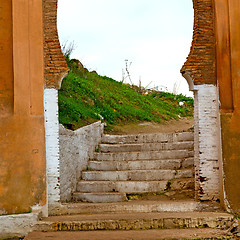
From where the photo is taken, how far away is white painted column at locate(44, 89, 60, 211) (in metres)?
6.93

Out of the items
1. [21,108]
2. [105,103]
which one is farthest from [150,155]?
[105,103]

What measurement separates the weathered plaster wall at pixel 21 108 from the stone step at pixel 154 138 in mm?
4139

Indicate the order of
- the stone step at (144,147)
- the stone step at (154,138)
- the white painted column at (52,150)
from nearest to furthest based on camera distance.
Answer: the white painted column at (52,150), the stone step at (144,147), the stone step at (154,138)

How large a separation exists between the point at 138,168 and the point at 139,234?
11.0ft

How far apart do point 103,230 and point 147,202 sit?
1.68 metres

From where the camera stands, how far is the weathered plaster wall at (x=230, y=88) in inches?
268

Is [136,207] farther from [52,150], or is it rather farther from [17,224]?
[17,224]

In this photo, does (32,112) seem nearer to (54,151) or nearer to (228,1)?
(54,151)

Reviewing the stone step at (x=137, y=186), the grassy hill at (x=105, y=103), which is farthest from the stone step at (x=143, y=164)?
the grassy hill at (x=105, y=103)

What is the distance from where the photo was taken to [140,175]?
28.4 ft

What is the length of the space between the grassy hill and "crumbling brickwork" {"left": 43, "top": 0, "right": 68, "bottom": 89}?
2501 mm

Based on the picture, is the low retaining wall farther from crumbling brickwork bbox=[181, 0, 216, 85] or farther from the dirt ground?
the dirt ground

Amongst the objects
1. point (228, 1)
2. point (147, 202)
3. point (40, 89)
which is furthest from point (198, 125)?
point (40, 89)

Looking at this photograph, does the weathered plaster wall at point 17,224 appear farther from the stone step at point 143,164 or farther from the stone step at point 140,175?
the stone step at point 143,164
